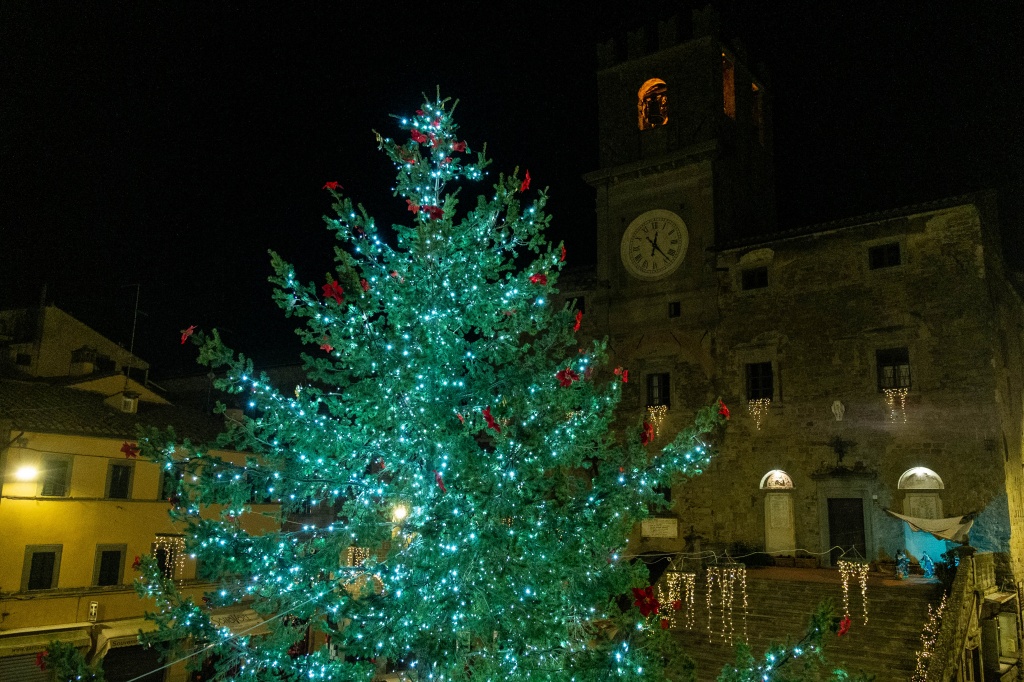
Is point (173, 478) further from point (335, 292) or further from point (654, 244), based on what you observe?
point (654, 244)

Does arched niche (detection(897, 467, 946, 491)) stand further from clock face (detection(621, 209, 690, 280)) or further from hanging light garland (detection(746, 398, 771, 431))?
clock face (detection(621, 209, 690, 280))

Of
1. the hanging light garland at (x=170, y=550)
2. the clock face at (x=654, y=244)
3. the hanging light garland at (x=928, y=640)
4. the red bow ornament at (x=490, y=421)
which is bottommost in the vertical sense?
the hanging light garland at (x=928, y=640)

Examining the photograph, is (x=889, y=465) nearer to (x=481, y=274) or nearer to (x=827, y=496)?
(x=827, y=496)

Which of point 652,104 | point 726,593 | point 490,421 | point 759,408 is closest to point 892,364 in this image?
point 759,408

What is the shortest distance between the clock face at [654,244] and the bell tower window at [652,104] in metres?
3.06

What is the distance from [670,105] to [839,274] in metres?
7.78

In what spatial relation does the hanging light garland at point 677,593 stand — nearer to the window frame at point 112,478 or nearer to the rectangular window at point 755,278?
the rectangular window at point 755,278

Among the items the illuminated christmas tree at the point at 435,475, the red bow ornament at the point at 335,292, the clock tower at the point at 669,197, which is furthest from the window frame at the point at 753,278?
the red bow ornament at the point at 335,292

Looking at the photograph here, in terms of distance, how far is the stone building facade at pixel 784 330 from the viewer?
20.3 m

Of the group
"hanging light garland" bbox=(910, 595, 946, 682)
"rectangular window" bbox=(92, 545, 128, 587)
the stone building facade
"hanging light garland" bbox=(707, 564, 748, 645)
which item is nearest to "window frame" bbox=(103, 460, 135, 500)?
"rectangular window" bbox=(92, 545, 128, 587)

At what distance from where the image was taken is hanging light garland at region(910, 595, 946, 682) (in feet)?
47.6

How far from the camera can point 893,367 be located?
21359 millimetres

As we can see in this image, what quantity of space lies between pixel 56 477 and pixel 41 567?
2.47m

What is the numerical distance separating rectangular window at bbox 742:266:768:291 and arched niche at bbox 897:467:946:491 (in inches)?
260
